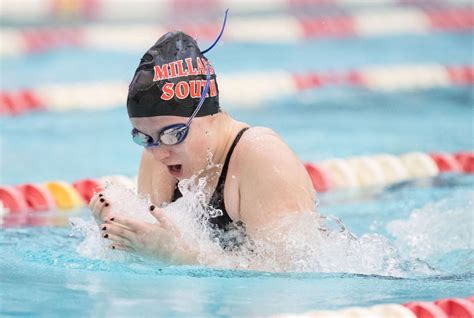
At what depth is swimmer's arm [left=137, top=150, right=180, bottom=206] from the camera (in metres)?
3.44

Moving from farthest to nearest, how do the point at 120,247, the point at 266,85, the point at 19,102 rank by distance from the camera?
1. the point at 266,85
2. the point at 19,102
3. the point at 120,247

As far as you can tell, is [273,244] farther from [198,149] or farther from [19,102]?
[19,102]

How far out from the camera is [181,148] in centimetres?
310

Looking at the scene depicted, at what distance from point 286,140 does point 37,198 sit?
2.09 metres

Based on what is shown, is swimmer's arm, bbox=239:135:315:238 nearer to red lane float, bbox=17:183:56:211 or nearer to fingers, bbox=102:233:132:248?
A: fingers, bbox=102:233:132:248

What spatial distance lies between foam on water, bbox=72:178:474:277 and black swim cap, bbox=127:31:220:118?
0.25 metres

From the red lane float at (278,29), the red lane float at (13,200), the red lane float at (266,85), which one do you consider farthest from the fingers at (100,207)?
the red lane float at (278,29)

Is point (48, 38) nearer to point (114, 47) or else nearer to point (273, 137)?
point (114, 47)

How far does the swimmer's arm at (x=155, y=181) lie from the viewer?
135 inches

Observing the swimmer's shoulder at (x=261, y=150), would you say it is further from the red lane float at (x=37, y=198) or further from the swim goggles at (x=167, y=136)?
the red lane float at (x=37, y=198)

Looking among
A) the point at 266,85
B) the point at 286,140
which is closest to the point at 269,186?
the point at 286,140

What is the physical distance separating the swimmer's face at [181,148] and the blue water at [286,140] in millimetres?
303

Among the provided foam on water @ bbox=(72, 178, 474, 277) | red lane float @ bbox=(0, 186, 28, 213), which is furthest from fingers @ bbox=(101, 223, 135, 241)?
red lane float @ bbox=(0, 186, 28, 213)

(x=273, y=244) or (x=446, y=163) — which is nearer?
(x=273, y=244)
